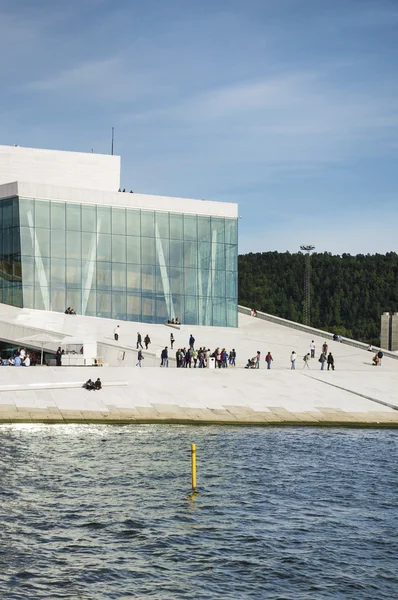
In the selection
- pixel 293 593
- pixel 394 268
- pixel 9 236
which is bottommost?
pixel 293 593

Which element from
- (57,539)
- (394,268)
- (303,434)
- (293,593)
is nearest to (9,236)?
(303,434)

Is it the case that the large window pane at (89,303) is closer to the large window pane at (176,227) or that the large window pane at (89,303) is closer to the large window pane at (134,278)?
the large window pane at (134,278)

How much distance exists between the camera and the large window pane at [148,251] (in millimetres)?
75625

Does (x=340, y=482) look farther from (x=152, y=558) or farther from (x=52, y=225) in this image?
(x=52, y=225)

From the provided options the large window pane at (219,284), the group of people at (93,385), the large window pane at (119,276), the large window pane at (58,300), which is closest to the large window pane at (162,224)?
the large window pane at (119,276)

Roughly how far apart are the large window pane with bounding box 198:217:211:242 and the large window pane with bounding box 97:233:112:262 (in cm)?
795

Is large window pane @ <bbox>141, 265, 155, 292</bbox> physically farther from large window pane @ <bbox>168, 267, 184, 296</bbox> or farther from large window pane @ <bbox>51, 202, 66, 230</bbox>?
large window pane @ <bbox>51, 202, 66, 230</bbox>

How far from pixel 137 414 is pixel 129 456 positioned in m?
9.82

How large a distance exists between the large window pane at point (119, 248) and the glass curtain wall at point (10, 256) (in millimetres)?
7745

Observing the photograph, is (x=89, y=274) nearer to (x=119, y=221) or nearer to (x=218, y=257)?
(x=119, y=221)

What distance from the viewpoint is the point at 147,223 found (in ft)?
249

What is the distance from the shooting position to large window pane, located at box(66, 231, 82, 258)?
73.1 metres

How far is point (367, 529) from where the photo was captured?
23.7m

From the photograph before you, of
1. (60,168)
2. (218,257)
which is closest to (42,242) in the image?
(60,168)
